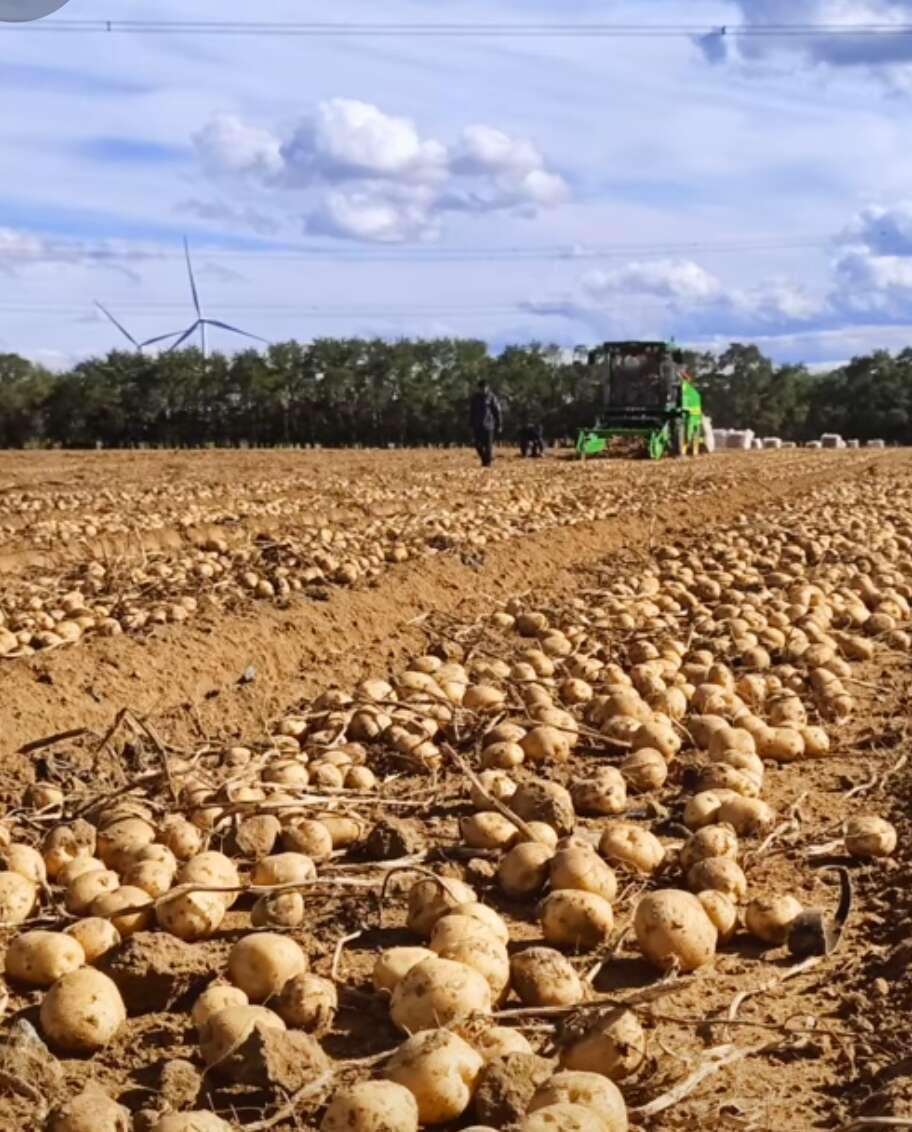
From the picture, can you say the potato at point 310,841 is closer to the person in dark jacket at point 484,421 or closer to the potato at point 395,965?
the potato at point 395,965

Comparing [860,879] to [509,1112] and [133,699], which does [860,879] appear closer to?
[509,1112]

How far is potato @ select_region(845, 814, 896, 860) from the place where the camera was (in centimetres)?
392

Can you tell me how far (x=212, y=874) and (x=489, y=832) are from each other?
0.80 m

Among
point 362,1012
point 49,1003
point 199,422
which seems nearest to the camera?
point 49,1003

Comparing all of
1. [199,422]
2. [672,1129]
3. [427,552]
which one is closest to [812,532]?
[427,552]

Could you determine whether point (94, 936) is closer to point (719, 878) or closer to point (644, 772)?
point (719, 878)

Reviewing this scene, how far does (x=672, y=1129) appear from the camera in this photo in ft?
8.02

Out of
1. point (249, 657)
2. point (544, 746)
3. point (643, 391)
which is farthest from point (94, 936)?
point (643, 391)

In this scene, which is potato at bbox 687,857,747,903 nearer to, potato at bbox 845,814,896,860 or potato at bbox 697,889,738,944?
potato at bbox 697,889,738,944

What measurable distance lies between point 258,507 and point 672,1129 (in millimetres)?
11777

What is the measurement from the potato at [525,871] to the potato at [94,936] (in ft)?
3.25

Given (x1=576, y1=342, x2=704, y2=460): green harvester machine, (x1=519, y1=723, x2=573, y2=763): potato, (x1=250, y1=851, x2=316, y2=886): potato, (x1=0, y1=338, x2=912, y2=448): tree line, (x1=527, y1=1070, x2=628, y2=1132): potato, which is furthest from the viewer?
(x1=0, y1=338, x2=912, y2=448): tree line

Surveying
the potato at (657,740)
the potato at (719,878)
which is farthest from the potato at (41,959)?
the potato at (657,740)

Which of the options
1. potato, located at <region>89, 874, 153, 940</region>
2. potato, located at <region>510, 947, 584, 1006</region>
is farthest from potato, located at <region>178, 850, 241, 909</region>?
potato, located at <region>510, 947, 584, 1006</region>
